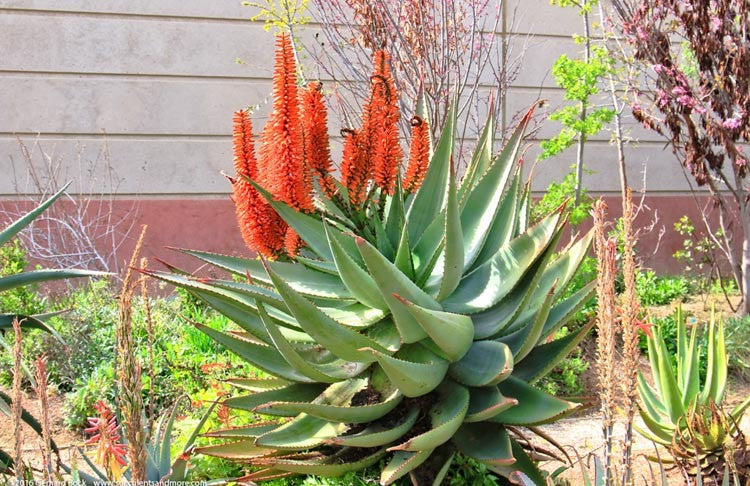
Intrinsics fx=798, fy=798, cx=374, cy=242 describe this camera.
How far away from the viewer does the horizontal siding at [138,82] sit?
318 inches

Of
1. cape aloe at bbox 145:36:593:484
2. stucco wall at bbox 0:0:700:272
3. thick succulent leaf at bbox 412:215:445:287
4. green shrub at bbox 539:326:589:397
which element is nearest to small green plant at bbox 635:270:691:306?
green shrub at bbox 539:326:589:397

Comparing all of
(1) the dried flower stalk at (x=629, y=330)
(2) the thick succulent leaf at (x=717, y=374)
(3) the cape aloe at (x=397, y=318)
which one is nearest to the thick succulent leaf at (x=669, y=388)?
(2) the thick succulent leaf at (x=717, y=374)

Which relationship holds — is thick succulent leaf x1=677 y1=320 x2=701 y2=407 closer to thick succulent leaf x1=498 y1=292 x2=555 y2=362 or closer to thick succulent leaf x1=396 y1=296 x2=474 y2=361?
thick succulent leaf x1=498 y1=292 x2=555 y2=362

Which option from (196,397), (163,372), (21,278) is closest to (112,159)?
(163,372)

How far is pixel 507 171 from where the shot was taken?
2.75m

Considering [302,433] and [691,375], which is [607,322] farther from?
[691,375]

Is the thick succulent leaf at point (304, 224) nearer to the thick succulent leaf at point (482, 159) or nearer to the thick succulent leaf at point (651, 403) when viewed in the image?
the thick succulent leaf at point (482, 159)

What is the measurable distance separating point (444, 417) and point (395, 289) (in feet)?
1.42

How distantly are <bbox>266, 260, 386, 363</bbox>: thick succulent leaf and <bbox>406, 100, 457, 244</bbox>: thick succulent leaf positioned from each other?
571 millimetres

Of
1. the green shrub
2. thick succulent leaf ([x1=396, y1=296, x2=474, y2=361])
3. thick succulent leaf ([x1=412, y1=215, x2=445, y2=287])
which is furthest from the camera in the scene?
the green shrub

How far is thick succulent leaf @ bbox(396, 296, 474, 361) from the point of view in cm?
215

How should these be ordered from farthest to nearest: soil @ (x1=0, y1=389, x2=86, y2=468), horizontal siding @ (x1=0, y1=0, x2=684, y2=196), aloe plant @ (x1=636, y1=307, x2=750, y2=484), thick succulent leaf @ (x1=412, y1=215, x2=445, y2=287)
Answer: horizontal siding @ (x1=0, y1=0, x2=684, y2=196) < soil @ (x1=0, y1=389, x2=86, y2=468) < aloe plant @ (x1=636, y1=307, x2=750, y2=484) < thick succulent leaf @ (x1=412, y1=215, x2=445, y2=287)

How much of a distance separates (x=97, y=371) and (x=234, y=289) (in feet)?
11.0

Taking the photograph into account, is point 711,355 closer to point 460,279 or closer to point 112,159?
point 460,279
